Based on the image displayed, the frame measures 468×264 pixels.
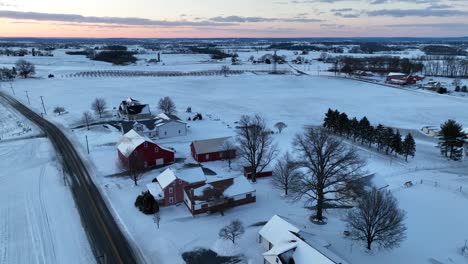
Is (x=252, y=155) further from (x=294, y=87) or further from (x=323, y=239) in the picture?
(x=294, y=87)

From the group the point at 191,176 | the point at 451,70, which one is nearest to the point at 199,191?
the point at 191,176

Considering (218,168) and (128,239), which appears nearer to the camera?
(128,239)

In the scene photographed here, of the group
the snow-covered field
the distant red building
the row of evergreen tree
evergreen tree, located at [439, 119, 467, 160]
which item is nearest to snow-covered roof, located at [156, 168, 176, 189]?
the snow-covered field

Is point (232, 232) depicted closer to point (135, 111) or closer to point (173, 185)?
point (173, 185)

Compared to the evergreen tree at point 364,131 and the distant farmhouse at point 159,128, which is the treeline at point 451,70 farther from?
the distant farmhouse at point 159,128

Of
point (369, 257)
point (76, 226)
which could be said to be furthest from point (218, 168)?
point (369, 257)

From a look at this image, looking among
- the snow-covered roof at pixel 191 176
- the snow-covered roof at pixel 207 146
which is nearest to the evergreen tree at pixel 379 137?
the snow-covered roof at pixel 207 146
